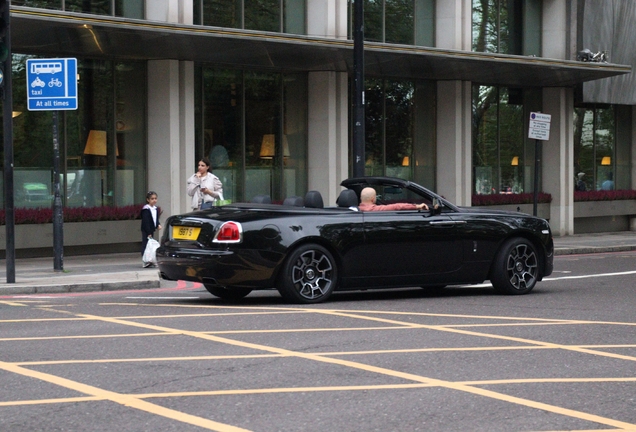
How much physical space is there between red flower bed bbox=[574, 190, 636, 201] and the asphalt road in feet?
67.6

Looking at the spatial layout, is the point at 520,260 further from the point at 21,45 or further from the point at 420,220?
the point at 21,45

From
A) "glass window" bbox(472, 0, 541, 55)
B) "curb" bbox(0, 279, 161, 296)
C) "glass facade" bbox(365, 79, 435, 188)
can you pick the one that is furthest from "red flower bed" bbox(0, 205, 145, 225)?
"glass window" bbox(472, 0, 541, 55)

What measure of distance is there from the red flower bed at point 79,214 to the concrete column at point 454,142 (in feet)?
30.5

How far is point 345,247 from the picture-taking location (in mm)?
12469

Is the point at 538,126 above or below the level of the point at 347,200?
above

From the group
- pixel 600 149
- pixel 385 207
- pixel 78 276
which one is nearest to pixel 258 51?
pixel 78 276

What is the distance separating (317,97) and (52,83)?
10711mm

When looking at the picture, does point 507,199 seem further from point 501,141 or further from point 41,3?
point 41,3

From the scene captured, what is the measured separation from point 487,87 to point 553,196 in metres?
3.86

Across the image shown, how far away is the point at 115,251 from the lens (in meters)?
23.0

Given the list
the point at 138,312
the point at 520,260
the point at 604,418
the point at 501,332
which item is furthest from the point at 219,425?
the point at 520,260

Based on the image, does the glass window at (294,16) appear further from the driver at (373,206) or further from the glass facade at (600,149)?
the driver at (373,206)

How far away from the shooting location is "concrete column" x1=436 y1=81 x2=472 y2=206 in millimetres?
29141

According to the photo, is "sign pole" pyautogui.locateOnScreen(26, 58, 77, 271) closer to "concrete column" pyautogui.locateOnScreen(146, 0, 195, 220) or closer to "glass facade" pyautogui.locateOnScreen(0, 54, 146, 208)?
"glass facade" pyautogui.locateOnScreen(0, 54, 146, 208)
